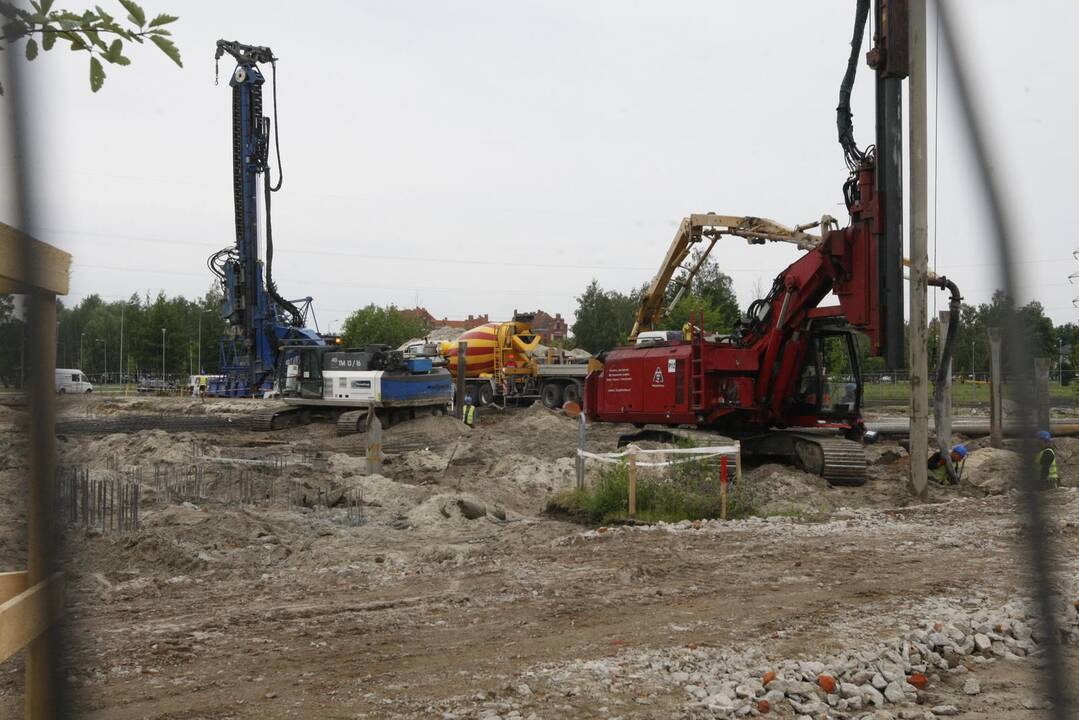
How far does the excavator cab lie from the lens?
14.1 m

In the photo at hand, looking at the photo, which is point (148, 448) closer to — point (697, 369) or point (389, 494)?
point (389, 494)

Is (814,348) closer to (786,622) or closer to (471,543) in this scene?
(471,543)

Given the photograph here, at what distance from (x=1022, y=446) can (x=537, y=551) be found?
770 cm

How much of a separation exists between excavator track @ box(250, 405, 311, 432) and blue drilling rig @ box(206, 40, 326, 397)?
1.55 metres

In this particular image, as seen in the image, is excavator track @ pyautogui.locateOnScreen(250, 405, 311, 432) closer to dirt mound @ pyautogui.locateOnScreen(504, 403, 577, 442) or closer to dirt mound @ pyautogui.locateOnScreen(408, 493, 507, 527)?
dirt mound @ pyautogui.locateOnScreen(504, 403, 577, 442)

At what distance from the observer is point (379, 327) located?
74750 millimetres

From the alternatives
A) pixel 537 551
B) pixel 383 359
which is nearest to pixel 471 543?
pixel 537 551

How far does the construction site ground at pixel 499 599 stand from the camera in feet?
14.3

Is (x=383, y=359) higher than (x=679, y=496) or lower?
higher

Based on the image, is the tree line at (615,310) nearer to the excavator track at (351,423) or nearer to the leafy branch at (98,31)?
the excavator track at (351,423)

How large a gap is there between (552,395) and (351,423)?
29.4ft

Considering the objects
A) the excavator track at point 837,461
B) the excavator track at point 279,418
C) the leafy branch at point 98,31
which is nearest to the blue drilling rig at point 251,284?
the excavator track at point 279,418

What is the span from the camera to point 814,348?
1392cm

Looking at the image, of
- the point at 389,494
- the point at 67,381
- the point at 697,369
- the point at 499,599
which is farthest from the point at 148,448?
the point at 67,381
